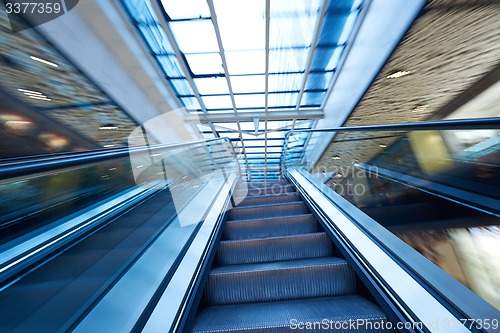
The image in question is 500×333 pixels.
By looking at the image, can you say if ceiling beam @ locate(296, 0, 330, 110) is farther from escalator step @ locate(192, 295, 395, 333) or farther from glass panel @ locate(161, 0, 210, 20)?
escalator step @ locate(192, 295, 395, 333)

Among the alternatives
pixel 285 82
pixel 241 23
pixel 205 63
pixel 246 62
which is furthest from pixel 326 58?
pixel 205 63

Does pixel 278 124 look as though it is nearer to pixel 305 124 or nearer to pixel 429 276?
pixel 305 124

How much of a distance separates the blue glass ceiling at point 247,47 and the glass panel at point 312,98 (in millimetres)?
46

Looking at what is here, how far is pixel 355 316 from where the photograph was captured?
143 centimetres

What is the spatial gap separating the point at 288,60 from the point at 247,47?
4.66ft

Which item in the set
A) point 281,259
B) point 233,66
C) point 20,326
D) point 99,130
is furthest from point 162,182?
point 233,66

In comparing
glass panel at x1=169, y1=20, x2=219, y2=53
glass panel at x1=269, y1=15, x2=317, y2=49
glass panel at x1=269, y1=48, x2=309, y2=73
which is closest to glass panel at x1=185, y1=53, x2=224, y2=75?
glass panel at x1=169, y1=20, x2=219, y2=53

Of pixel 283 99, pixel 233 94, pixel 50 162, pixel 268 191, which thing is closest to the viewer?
pixel 50 162

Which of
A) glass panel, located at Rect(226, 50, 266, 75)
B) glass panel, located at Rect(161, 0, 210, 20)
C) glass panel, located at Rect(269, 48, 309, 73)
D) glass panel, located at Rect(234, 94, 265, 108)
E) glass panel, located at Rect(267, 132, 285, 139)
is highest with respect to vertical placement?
glass panel, located at Rect(161, 0, 210, 20)

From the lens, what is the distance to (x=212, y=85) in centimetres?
884

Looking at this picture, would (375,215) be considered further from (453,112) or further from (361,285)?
(453,112)

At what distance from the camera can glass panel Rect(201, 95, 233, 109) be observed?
31.7ft

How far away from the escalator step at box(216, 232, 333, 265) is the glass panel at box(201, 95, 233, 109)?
8.25 m

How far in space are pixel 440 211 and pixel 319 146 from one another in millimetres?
3487
